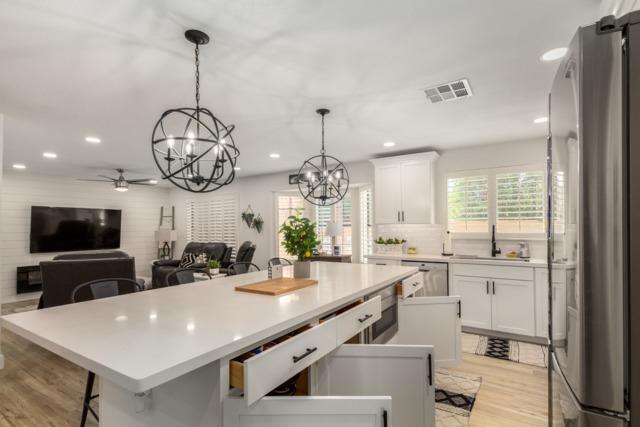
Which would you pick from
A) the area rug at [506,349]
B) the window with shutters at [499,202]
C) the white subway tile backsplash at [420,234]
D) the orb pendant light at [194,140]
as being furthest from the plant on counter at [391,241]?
the orb pendant light at [194,140]

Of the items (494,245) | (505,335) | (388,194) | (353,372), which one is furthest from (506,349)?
(353,372)

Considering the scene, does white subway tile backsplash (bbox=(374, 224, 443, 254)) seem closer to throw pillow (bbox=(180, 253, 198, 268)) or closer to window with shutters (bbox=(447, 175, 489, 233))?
window with shutters (bbox=(447, 175, 489, 233))

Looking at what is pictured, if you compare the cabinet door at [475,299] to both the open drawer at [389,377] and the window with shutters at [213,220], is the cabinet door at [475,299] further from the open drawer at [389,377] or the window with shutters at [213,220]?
the window with shutters at [213,220]

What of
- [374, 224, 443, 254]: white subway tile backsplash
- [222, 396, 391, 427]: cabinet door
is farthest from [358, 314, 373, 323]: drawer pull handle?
[374, 224, 443, 254]: white subway tile backsplash

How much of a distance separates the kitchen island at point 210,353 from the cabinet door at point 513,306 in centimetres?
289

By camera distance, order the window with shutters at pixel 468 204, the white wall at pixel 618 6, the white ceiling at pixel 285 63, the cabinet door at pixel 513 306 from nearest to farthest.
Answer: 1. the white wall at pixel 618 6
2. the white ceiling at pixel 285 63
3. the cabinet door at pixel 513 306
4. the window with shutters at pixel 468 204

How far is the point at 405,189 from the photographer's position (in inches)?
202

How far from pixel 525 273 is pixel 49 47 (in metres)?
4.87

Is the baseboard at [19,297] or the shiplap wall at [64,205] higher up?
the shiplap wall at [64,205]

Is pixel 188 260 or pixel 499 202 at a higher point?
pixel 499 202

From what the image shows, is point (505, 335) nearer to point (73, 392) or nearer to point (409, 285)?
point (409, 285)

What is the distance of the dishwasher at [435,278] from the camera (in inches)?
176

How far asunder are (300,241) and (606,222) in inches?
71.3

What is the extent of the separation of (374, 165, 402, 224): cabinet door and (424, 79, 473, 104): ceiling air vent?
2.16 m
